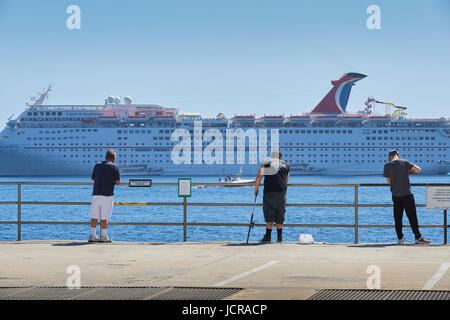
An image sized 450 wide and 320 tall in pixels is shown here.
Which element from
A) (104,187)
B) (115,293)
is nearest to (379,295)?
(115,293)

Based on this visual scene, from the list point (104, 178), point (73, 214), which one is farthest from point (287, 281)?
point (73, 214)

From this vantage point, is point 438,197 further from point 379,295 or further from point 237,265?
point 379,295

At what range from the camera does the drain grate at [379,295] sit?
15.3 feet

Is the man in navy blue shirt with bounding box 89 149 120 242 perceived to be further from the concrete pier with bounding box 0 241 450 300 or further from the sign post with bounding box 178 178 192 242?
the sign post with bounding box 178 178 192 242

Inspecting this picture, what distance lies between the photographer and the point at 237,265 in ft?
20.9

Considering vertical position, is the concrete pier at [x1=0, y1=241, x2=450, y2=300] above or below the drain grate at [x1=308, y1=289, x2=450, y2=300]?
below

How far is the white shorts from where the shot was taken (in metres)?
8.27

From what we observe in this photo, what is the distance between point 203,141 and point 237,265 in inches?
3048

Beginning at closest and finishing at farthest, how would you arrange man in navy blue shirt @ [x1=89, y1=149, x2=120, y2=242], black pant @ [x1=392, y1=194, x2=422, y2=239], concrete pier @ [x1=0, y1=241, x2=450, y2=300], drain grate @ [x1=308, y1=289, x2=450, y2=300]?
drain grate @ [x1=308, y1=289, x2=450, y2=300] → concrete pier @ [x1=0, y1=241, x2=450, y2=300] → black pant @ [x1=392, y1=194, x2=422, y2=239] → man in navy blue shirt @ [x1=89, y1=149, x2=120, y2=242]

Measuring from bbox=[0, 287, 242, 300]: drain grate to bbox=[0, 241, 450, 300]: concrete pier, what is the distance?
181mm

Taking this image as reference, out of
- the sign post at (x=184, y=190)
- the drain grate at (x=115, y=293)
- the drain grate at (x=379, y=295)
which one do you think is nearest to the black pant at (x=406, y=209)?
Result: the sign post at (x=184, y=190)

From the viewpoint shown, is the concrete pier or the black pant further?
the black pant

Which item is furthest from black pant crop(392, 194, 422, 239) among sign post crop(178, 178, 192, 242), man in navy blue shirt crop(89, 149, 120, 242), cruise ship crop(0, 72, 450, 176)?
cruise ship crop(0, 72, 450, 176)
